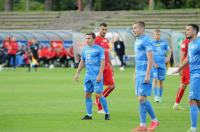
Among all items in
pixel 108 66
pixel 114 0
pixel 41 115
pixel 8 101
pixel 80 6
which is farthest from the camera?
pixel 114 0

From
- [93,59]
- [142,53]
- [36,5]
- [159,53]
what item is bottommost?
[36,5]

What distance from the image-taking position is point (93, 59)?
1741 centimetres

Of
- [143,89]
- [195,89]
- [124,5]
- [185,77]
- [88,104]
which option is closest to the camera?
[195,89]

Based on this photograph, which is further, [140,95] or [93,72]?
[93,72]

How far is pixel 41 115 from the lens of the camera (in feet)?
59.7

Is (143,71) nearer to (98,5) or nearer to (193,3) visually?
(193,3)

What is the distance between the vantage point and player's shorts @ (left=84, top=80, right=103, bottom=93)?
56.2ft

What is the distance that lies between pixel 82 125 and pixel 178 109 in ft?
15.7

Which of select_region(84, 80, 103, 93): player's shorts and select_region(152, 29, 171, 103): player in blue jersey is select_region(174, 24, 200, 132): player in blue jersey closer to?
select_region(84, 80, 103, 93): player's shorts

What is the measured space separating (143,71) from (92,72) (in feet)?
7.83

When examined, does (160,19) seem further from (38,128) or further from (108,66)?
(38,128)

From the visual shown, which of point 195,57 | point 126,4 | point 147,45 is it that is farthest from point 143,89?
point 126,4

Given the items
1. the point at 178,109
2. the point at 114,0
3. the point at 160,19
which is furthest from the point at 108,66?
the point at 114,0

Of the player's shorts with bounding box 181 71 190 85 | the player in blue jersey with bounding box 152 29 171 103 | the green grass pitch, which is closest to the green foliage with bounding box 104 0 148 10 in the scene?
the green grass pitch
